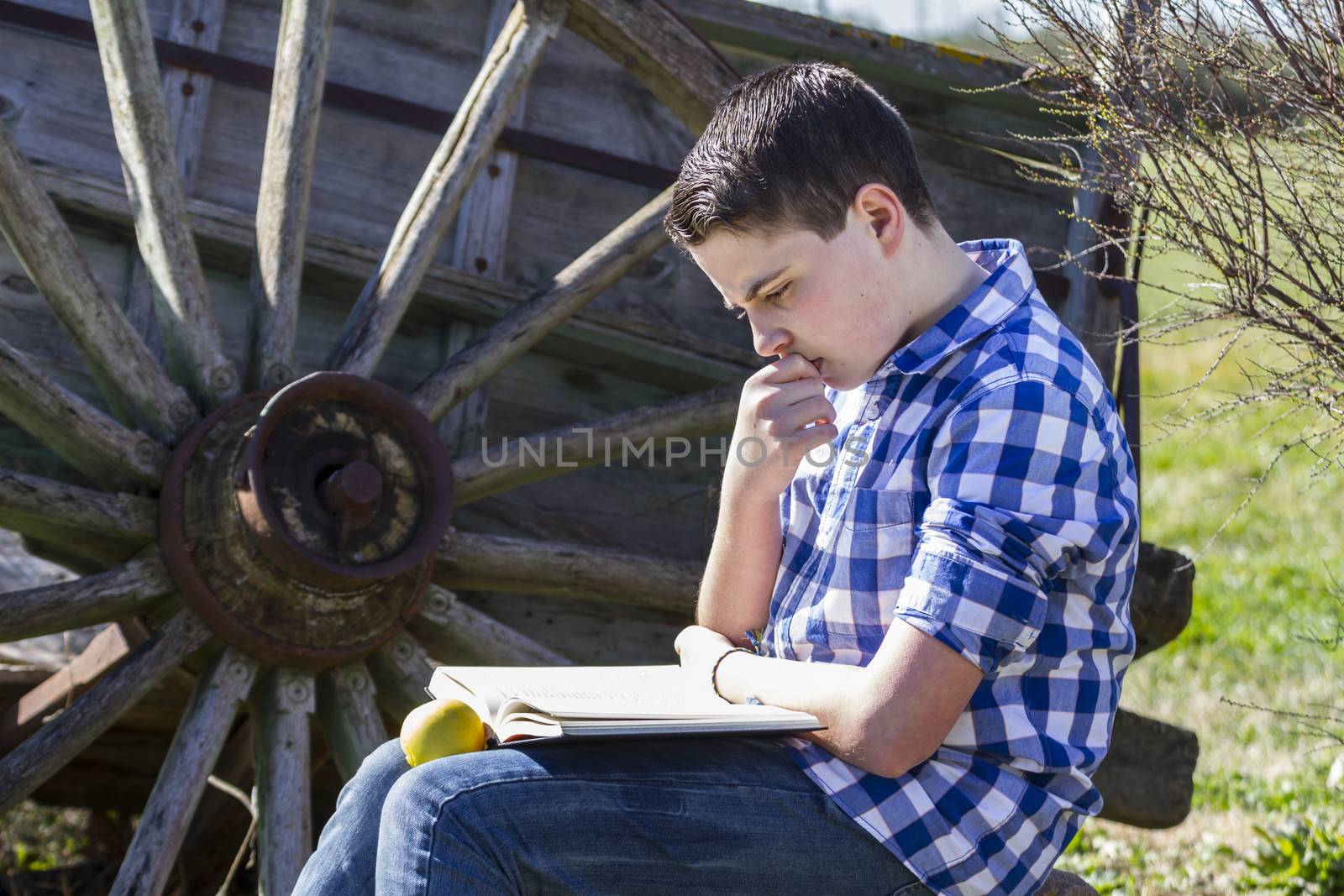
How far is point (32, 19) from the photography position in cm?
286

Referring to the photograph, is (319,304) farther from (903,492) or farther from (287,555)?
(903,492)

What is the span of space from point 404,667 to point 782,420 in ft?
3.93

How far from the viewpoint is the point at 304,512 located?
230cm

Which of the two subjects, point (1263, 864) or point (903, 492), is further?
point (1263, 864)

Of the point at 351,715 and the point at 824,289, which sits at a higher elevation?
the point at 824,289

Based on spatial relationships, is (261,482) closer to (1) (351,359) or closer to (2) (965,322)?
(1) (351,359)

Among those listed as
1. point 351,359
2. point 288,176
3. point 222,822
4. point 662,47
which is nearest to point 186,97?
point 288,176

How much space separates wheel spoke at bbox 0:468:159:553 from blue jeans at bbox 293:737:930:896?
1144 mm

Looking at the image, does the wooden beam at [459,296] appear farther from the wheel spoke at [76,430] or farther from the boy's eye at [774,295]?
the boy's eye at [774,295]

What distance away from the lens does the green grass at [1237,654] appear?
10.5 feet

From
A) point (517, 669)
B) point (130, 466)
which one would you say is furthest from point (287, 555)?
point (517, 669)

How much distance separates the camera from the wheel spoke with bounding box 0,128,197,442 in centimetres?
235

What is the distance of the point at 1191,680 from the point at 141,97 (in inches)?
177

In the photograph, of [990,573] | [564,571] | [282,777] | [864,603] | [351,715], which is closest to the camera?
[990,573]
